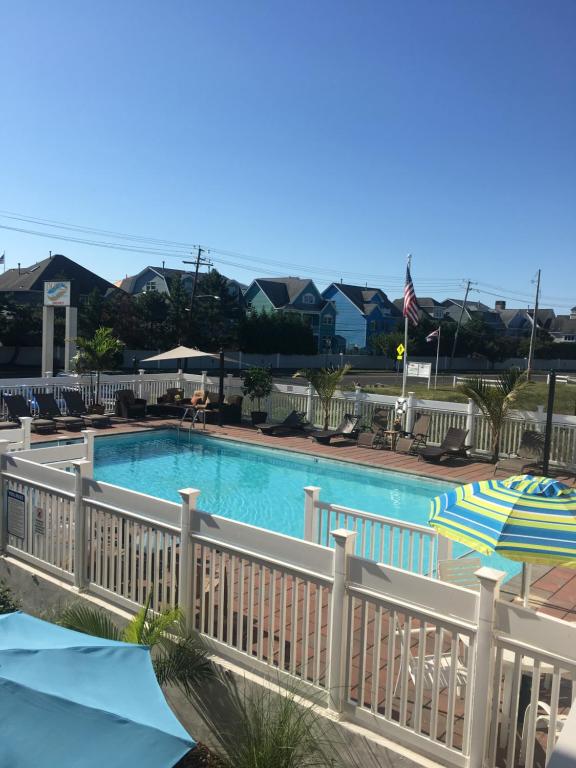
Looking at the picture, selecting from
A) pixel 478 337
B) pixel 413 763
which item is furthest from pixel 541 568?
pixel 478 337

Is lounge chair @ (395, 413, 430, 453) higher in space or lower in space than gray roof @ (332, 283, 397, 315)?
lower

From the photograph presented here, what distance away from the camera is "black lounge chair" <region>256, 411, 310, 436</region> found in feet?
50.5

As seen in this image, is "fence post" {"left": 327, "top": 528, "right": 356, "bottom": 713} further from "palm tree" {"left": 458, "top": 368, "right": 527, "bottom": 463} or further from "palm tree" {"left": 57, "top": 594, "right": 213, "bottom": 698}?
"palm tree" {"left": 458, "top": 368, "right": 527, "bottom": 463}

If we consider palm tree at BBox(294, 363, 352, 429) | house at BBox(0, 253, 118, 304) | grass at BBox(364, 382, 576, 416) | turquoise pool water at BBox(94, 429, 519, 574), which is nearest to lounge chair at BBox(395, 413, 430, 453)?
grass at BBox(364, 382, 576, 416)

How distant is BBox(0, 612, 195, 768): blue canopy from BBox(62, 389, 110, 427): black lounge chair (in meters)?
12.9

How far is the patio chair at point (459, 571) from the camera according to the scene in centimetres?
470

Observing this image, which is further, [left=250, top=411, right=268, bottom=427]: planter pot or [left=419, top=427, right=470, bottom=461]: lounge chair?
[left=250, top=411, right=268, bottom=427]: planter pot

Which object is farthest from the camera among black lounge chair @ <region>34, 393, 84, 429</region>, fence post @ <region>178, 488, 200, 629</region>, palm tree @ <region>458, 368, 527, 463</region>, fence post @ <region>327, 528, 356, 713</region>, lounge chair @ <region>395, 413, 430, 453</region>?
black lounge chair @ <region>34, 393, 84, 429</region>

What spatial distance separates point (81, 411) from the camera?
51.6ft

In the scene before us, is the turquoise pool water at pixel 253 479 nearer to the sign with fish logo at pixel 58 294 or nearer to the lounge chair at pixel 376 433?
the lounge chair at pixel 376 433

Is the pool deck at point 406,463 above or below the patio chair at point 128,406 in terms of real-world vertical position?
below

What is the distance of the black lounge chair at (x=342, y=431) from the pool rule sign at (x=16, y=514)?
9.05 meters

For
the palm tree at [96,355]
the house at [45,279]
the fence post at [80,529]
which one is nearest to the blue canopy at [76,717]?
the fence post at [80,529]

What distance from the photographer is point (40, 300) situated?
156ft
